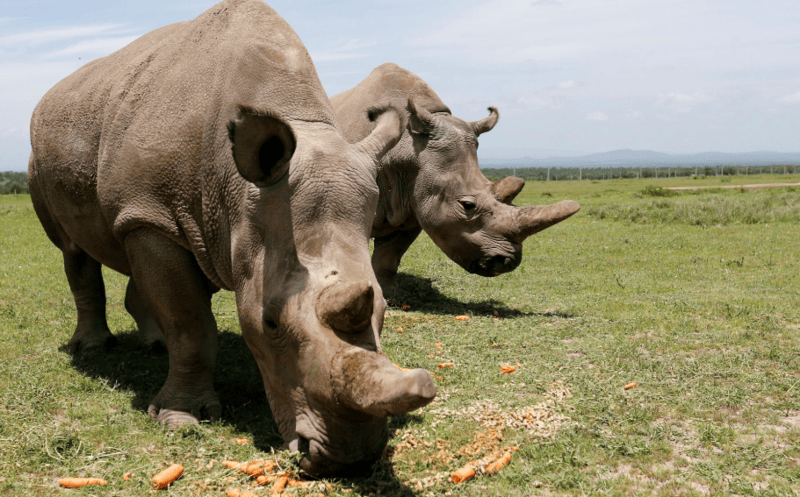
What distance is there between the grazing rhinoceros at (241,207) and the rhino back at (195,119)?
0.04 feet

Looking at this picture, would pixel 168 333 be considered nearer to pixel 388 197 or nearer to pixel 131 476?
pixel 131 476

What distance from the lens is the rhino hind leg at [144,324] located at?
21.5 ft

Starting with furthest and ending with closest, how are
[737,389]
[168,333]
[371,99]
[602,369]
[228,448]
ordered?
[371,99] < [602,369] < [737,389] < [168,333] < [228,448]

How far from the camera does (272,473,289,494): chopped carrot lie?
11.5ft

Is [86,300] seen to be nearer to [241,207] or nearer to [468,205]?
[241,207]

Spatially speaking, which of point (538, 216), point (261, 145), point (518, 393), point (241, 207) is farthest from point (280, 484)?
point (538, 216)

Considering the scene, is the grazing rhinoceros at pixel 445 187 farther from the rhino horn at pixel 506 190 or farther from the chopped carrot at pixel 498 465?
the chopped carrot at pixel 498 465

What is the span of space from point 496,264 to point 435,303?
138cm

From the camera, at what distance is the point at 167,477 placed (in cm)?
371

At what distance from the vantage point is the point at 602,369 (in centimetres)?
585

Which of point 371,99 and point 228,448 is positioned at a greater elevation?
point 371,99

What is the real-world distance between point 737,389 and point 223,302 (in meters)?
6.36

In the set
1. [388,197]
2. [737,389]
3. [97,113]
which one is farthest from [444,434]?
[388,197]

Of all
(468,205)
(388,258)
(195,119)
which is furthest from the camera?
(388,258)
